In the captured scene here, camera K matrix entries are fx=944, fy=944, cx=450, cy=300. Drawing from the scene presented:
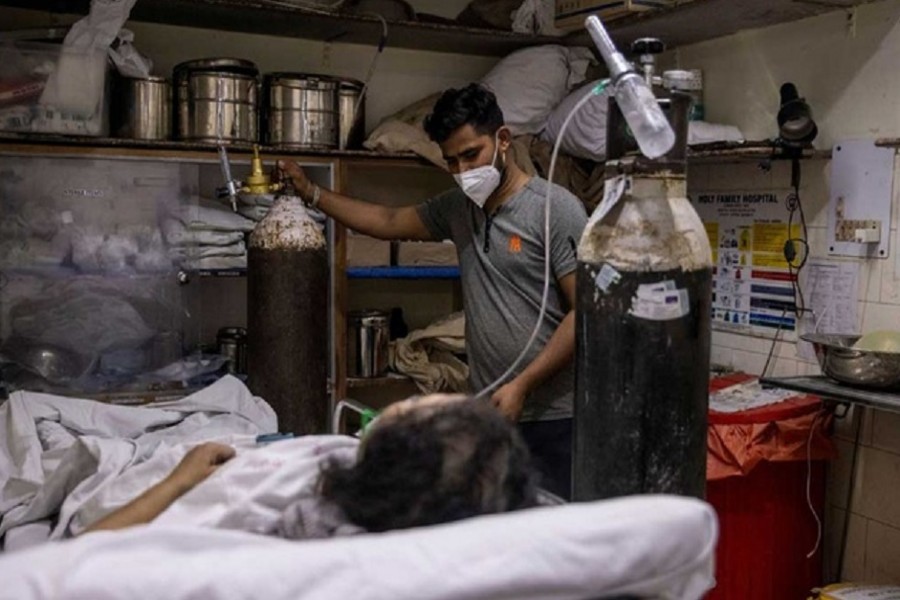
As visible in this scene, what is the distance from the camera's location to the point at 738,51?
358 centimetres

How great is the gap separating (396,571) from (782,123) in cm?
261

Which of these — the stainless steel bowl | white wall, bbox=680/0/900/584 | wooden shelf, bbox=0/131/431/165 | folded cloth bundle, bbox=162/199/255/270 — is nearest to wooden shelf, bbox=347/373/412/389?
folded cloth bundle, bbox=162/199/255/270

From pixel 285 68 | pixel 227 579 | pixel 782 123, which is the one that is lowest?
pixel 227 579

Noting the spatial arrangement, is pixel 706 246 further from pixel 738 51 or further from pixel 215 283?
pixel 215 283

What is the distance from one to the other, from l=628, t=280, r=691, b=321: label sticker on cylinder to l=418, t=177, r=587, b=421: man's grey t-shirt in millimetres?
973

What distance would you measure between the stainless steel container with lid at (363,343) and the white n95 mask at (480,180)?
1118mm

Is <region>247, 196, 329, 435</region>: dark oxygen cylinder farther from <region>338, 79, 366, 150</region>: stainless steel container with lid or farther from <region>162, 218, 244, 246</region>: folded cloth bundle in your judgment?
<region>338, 79, 366, 150</region>: stainless steel container with lid

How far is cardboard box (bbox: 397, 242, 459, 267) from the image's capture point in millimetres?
3664

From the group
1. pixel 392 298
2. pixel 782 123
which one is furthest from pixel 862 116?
pixel 392 298

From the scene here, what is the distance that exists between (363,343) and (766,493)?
154 centimetres

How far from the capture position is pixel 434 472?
1222 millimetres

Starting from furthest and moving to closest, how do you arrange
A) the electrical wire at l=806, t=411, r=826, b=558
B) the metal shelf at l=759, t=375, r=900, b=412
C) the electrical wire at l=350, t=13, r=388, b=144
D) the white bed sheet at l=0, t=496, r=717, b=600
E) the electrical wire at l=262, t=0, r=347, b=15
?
the electrical wire at l=350, t=13, r=388, b=144
the electrical wire at l=262, t=0, r=347, b=15
the electrical wire at l=806, t=411, r=826, b=558
the metal shelf at l=759, t=375, r=900, b=412
the white bed sheet at l=0, t=496, r=717, b=600

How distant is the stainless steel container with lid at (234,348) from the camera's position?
138 inches

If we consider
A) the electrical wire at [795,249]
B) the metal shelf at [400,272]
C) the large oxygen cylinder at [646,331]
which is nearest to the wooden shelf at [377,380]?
the metal shelf at [400,272]
